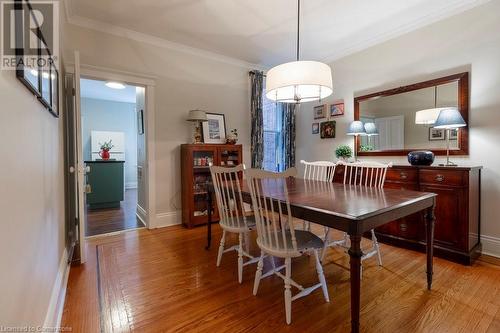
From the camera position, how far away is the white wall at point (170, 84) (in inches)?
121

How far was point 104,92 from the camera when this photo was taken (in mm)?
6035

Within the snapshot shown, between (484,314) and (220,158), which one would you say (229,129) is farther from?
(484,314)

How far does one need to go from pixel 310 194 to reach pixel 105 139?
21.8ft

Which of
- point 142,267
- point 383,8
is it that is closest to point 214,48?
point 383,8

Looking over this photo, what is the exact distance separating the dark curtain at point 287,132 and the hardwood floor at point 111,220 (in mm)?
2671

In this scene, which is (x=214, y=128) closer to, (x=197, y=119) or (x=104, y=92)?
(x=197, y=119)

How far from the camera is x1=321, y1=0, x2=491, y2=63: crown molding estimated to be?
8.61ft

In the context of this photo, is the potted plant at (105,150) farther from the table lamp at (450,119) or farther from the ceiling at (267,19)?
the table lamp at (450,119)

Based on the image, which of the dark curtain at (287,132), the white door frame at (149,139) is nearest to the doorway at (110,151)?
the white door frame at (149,139)

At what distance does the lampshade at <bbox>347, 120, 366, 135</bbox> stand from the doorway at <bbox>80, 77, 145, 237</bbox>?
9.96 feet

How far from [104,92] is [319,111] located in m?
5.07

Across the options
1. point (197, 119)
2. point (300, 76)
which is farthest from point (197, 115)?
point (300, 76)

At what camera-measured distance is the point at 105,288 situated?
1958 millimetres

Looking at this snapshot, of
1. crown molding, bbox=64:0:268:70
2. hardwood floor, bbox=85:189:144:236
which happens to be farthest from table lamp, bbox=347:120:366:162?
hardwood floor, bbox=85:189:144:236
